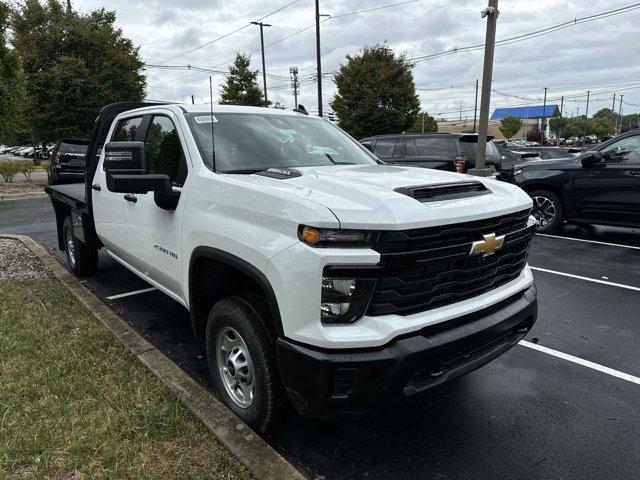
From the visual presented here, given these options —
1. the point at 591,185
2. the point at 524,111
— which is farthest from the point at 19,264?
the point at 524,111

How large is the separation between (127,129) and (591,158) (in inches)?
278

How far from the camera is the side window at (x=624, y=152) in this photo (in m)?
7.48

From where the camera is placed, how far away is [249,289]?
2838mm

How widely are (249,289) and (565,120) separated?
115749mm

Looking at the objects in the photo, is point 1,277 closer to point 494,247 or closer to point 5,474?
point 5,474

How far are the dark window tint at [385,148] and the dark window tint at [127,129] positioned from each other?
7.22m

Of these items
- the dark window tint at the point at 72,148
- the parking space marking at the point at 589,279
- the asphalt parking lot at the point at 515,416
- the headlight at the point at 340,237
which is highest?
the dark window tint at the point at 72,148

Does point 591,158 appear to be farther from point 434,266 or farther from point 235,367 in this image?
point 235,367

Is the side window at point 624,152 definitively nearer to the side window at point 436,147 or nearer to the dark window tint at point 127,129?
the side window at point 436,147

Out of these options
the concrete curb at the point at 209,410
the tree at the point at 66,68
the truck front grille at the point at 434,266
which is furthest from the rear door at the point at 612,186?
the tree at the point at 66,68

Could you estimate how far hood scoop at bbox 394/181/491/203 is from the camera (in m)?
2.50

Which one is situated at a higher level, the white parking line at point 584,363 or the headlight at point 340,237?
the headlight at point 340,237

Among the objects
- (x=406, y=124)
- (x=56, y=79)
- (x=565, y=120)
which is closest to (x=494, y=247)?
(x=56, y=79)

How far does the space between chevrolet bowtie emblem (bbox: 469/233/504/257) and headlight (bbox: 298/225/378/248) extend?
0.62 meters
